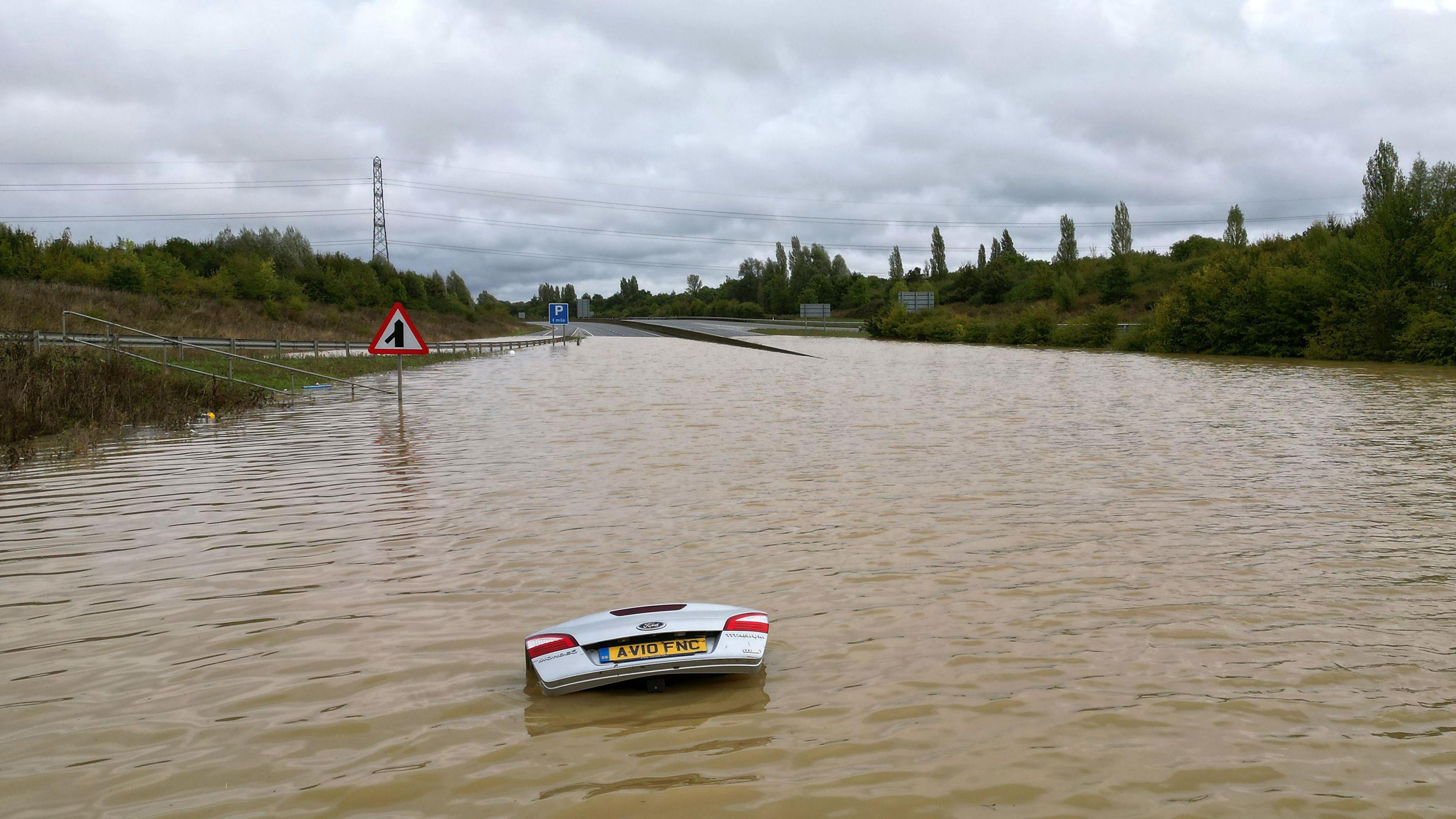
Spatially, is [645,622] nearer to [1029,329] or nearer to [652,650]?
[652,650]

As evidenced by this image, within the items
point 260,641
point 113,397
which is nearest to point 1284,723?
point 260,641

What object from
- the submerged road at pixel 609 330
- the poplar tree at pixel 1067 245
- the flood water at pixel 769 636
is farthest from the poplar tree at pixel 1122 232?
the flood water at pixel 769 636

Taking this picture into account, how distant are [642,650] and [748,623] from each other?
635 millimetres

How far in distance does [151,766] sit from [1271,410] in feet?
72.6

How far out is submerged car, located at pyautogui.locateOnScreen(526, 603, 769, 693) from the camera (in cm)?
517

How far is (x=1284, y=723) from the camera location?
15.6 feet

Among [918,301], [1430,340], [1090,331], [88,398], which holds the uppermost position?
[918,301]

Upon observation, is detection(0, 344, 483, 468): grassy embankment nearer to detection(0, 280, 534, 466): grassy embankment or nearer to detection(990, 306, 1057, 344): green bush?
detection(0, 280, 534, 466): grassy embankment

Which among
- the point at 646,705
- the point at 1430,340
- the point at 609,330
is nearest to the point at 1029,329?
the point at 1430,340

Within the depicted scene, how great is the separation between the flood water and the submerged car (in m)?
0.16

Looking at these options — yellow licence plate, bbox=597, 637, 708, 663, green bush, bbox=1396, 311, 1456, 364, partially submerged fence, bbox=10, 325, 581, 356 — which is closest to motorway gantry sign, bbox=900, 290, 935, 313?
partially submerged fence, bbox=10, 325, 581, 356

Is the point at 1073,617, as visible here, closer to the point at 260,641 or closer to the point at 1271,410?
the point at 260,641

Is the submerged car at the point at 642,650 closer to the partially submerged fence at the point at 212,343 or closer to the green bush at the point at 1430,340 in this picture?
the partially submerged fence at the point at 212,343

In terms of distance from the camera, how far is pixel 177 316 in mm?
50438
